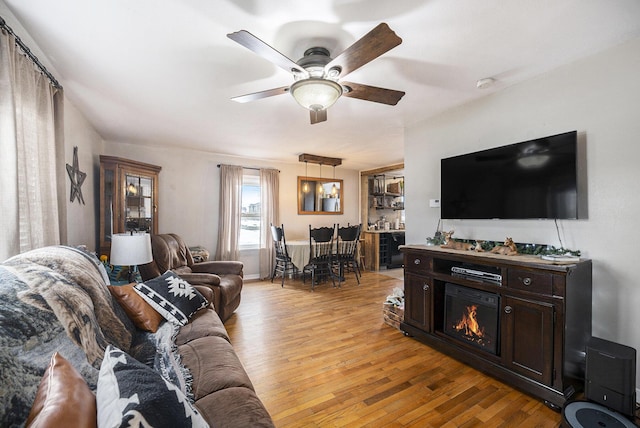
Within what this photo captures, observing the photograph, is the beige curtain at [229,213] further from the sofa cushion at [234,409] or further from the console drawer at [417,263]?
the sofa cushion at [234,409]

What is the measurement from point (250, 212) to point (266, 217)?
1.17 ft

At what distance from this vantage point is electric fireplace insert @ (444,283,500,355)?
7.17 feet

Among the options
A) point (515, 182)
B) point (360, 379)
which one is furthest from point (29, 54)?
point (515, 182)

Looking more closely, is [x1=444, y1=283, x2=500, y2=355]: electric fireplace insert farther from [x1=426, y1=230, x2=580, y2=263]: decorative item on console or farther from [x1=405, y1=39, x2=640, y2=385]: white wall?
[x1=405, y1=39, x2=640, y2=385]: white wall

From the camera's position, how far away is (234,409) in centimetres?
112

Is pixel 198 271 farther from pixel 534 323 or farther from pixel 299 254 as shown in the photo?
pixel 534 323

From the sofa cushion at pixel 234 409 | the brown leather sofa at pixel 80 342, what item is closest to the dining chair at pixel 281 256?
the brown leather sofa at pixel 80 342

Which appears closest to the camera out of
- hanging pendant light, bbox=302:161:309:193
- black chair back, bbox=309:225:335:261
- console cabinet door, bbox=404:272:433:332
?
console cabinet door, bbox=404:272:433:332

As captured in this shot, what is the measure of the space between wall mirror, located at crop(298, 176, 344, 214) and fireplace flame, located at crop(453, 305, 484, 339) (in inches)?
162

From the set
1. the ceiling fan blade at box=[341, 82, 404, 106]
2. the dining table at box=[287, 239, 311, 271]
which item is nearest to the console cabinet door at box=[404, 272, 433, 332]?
the ceiling fan blade at box=[341, 82, 404, 106]

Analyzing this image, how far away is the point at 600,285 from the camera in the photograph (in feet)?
6.48

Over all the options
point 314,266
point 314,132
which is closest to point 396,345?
point 314,266

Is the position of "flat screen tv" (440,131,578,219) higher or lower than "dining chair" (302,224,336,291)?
higher

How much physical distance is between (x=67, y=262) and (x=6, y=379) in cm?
83
